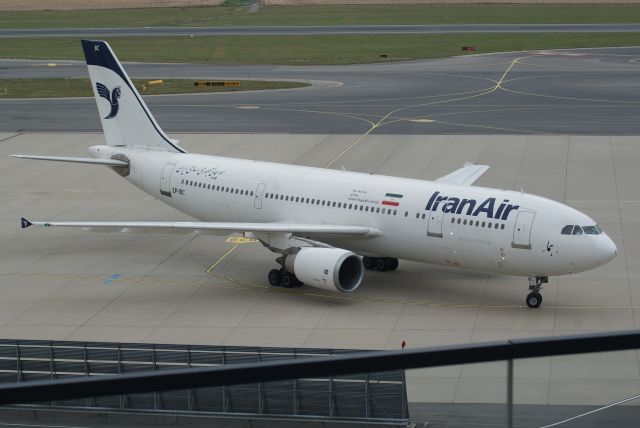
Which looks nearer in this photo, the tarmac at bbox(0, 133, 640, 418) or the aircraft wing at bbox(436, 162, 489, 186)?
the tarmac at bbox(0, 133, 640, 418)

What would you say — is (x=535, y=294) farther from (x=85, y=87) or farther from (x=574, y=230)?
(x=85, y=87)

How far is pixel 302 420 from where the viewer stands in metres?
8.52

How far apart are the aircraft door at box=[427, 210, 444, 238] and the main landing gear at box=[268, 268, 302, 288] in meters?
5.21

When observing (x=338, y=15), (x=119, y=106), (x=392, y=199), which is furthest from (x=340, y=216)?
(x=338, y=15)

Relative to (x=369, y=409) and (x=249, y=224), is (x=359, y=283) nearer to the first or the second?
(x=249, y=224)

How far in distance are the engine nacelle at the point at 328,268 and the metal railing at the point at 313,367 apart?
2725cm

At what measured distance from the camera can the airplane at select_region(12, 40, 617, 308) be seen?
110 ft

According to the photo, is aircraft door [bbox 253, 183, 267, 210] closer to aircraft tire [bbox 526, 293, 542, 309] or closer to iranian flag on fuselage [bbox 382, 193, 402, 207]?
iranian flag on fuselage [bbox 382, 193, 402, 207]

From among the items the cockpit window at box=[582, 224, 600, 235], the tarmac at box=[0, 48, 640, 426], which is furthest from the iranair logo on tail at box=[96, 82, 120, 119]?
the cockpit window at box=[582, 224, 600, 235]

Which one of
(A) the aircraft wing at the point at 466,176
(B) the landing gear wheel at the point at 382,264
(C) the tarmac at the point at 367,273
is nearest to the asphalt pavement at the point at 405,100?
(C) the tarmac at the point at 367,273

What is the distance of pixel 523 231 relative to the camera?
110 ft

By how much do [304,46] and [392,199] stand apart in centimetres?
8211

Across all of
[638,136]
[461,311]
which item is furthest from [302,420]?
[638,136]

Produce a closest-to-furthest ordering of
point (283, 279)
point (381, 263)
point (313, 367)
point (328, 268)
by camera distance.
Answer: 1. point (313, 367)
2. point (328, 268)
3. point (283, 279)
4. point (381, 263)
